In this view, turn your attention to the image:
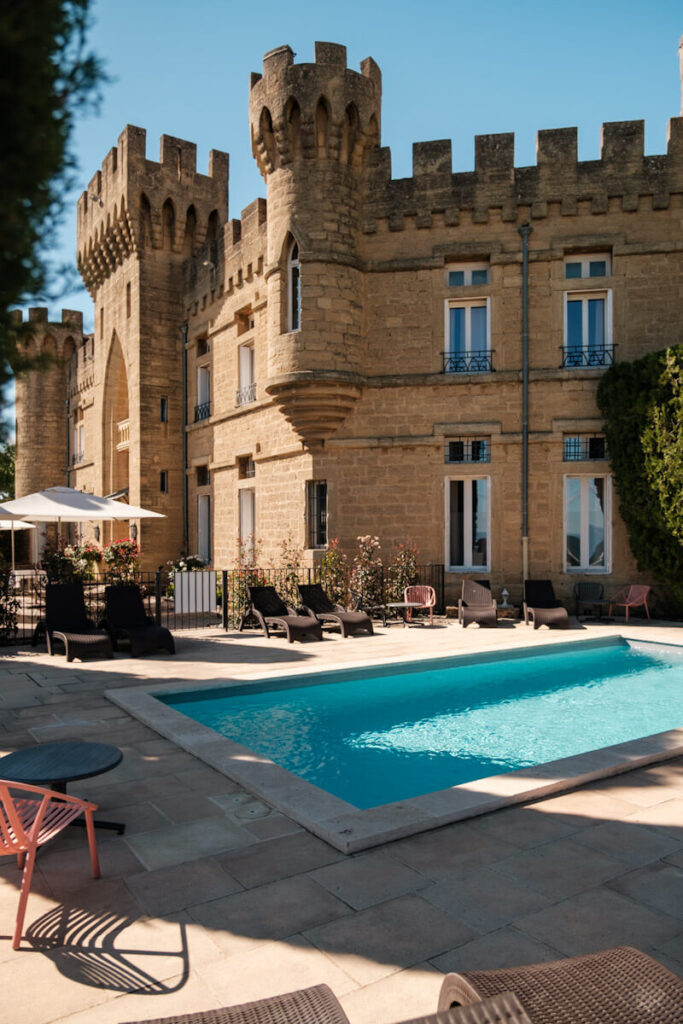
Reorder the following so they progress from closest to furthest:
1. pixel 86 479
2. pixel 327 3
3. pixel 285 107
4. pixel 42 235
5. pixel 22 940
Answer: pixel 42 235 < pixel 22 940 < pixel 327 3 < pixel 285 107 < pixel 86 479

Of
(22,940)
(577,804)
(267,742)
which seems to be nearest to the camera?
(22,940)

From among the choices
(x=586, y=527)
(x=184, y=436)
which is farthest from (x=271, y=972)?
(x=184, y=436)

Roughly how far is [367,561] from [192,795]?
391 inches

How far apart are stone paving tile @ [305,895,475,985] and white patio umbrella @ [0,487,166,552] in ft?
32.3

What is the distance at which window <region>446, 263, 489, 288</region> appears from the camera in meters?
15.1

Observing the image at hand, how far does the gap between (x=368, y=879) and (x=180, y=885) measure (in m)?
0.95

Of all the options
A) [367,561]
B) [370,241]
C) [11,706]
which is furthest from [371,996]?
[370,241]

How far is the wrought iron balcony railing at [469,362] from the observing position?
49.0 ft

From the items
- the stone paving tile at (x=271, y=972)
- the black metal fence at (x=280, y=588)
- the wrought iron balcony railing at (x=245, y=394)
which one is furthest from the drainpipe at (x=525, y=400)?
the stone paving tile at (x=271, y=972)

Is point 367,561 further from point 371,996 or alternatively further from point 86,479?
point 86,479

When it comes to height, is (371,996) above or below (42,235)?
below

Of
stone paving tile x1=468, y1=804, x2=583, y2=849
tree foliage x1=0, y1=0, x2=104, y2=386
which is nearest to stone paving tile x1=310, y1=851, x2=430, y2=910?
stone paving tile x1=468, y1=804, x2=583, y2=849

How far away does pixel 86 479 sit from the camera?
28.2 meters

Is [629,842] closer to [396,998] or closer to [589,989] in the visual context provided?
[396,998]
